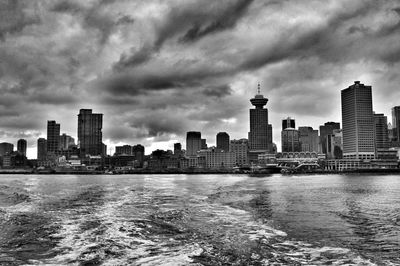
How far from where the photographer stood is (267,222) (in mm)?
29375

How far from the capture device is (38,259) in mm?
17203

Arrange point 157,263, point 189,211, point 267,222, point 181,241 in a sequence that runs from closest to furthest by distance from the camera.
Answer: point 157,263 < point 181,241 < point 267,222 < point 189,211

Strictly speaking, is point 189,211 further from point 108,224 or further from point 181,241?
point 181,241

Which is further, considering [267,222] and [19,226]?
[267,222]

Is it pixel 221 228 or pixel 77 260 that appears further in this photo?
pixel 221 228

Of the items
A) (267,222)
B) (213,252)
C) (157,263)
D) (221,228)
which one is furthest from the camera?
(267,222)

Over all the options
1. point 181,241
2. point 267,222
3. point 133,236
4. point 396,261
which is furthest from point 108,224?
point 396,261

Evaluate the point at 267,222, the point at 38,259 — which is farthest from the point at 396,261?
the point at 38,259

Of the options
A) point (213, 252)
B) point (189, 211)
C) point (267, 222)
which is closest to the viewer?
point (213, 252)

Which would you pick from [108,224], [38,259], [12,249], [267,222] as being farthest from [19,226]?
[267,222]

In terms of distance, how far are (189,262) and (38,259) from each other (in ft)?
22.9

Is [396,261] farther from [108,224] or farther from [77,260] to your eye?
[108,224]

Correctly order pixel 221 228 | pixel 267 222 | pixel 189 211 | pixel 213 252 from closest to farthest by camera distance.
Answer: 1. pixel 213 252
2. pixel 221 228
3. pixel 267 222
4. pixel 189 211

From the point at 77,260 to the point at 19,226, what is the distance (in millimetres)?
12594
